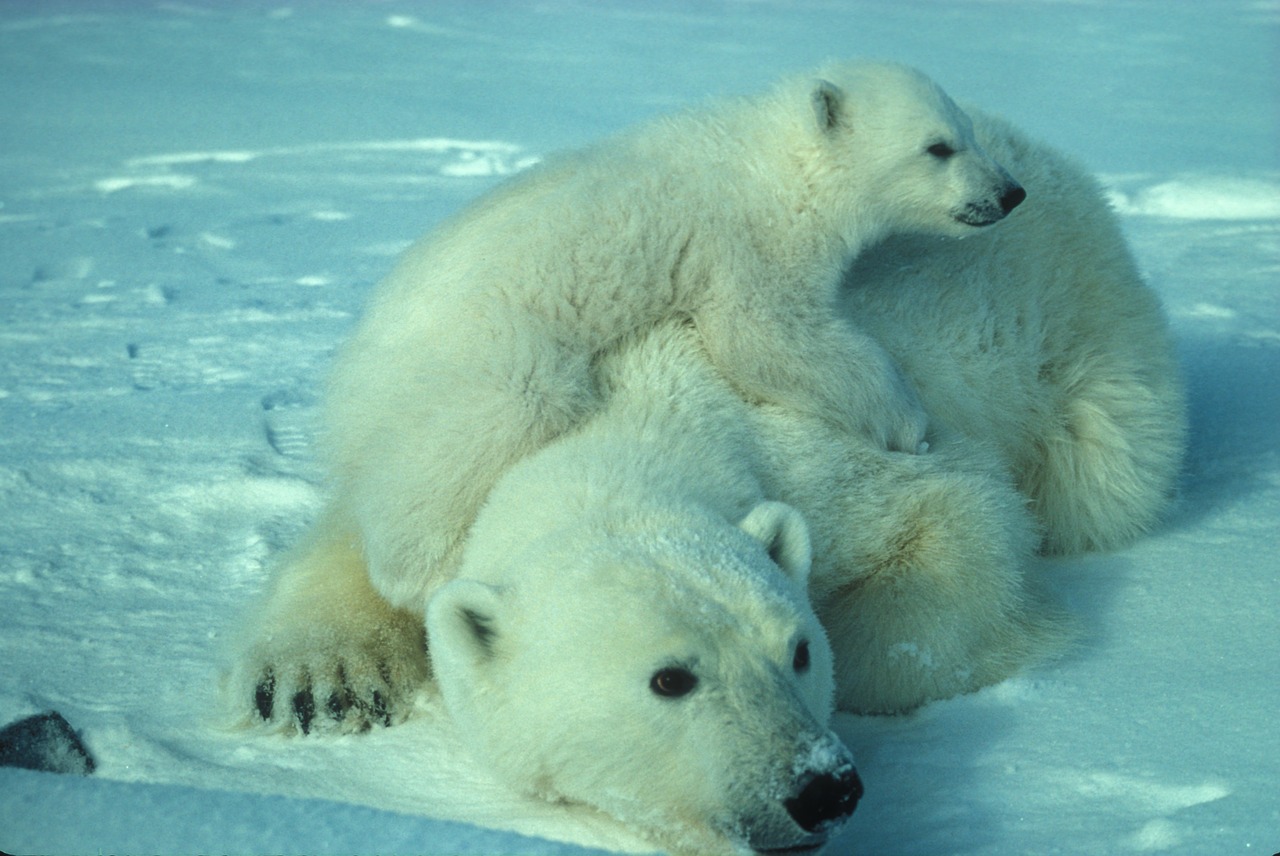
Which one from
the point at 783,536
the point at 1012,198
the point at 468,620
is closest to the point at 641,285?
the point at 783,536

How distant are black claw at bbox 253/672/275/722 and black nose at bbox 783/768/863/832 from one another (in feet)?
3.94

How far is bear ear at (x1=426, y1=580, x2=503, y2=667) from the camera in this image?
6.89ft

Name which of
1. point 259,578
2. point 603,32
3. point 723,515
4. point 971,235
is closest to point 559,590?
point 723,515

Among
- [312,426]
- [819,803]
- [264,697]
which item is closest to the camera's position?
[819,803]

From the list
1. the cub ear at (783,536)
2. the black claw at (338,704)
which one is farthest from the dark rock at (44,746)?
the cub ear at (783,536)

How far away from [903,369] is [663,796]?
162 cm

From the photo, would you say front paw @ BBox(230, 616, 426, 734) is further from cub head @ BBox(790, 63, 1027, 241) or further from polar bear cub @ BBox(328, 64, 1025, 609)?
cub head @ BBox(790, 63, 1027, 241)

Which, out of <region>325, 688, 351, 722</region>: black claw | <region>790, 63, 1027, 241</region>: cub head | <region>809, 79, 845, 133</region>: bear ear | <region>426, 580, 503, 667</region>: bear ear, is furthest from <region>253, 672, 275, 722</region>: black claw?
<region>809, 79, 845, 133</region>: bear ear

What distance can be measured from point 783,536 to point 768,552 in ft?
0.12

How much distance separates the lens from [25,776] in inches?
66.9

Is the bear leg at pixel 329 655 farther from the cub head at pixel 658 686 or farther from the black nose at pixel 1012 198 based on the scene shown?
the black nose at pixel 1012 198

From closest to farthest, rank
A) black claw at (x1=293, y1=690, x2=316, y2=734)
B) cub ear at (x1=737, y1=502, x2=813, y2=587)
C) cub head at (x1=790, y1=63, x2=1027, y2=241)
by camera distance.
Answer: cub ear at (x1=737, y1=502, x2=813, y2=587) → black claw at (x1=293, y1=690, x2=316, y2=734) → cub head at (x1=790, y1=63, x2=1027, y2=241)

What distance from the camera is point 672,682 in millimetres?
1928

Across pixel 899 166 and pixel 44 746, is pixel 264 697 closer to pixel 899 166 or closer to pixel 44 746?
pixel 44 746
